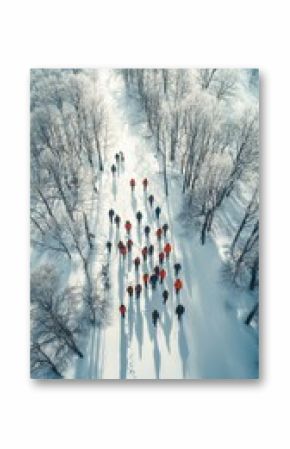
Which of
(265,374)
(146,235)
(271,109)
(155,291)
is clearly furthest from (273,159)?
(265,374)

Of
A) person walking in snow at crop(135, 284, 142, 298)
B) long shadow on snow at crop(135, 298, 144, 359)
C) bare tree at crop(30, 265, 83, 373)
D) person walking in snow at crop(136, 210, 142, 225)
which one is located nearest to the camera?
bare tree at crop(30, 265, 83, 373)

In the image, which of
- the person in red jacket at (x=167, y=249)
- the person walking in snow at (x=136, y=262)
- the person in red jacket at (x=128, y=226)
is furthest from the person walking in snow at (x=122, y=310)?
the person in red jacket at (x=128, y=226)

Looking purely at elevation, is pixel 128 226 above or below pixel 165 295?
above

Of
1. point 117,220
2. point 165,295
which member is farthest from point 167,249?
point 117,220

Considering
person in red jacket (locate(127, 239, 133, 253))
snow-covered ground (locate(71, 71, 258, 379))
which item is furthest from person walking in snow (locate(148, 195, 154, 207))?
person in red jacket (locate(127, 239, 133, 253))

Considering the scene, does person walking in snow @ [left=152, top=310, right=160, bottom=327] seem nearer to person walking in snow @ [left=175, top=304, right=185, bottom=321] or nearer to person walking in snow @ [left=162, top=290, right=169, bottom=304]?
person walking in snow @ [left=162, top=290, right=169, bottom=304]

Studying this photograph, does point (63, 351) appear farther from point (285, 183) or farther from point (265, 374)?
point (285, 183)

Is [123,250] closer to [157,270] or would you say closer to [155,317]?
[157,270]

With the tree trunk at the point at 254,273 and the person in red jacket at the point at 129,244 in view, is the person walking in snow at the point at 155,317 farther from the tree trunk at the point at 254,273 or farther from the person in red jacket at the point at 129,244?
the tree trunk at the point at 254,273
